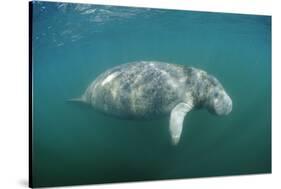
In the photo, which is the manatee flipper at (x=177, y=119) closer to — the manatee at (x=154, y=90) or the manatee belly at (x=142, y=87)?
the manatee at (x=154, y=90)

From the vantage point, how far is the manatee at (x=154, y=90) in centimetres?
1144

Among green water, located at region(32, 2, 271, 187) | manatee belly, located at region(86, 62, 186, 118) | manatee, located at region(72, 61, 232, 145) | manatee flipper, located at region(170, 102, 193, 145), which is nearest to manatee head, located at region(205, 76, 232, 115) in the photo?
manatee, located at region(72, 61, 232, 145)

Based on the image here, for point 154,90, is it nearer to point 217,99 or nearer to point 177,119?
point 177,119

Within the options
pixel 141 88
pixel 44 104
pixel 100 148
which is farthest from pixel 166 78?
pixel 44 104

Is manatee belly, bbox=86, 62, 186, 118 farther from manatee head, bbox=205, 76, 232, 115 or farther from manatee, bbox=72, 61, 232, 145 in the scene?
manatee head, bbox=205, 76, 232, 115

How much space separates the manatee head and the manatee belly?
2.88 feet

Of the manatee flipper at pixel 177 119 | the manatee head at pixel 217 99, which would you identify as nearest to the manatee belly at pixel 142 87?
the manatee flipper at pixel 177 119

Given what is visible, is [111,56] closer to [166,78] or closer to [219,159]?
[166,78]

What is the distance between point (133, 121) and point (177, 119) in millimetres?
1600

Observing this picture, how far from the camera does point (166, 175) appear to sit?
1148 cm

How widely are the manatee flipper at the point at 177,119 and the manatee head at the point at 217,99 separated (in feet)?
2.15

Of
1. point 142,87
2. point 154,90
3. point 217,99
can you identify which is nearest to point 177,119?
point 154,90

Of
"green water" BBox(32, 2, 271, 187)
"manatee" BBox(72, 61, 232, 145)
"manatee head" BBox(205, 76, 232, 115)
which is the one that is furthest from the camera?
"manatee head" BBox(205, 76, 232, 115)

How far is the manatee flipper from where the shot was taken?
10.7 m
